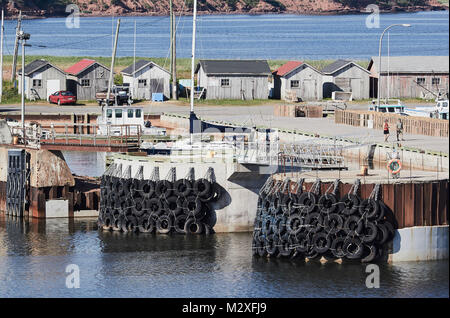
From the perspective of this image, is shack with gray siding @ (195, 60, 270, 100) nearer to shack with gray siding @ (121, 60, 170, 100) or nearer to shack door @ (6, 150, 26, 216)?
shack with gray siding @ (121, 60, 170, 100)

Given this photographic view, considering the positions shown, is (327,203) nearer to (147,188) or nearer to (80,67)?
(147,188)

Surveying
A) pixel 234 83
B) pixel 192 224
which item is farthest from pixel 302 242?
pixel 234 83

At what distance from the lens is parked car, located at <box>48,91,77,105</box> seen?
102 meters

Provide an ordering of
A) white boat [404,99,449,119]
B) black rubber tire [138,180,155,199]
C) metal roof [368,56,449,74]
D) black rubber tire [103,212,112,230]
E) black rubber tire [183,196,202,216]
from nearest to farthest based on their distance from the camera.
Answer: black rubber tire [183,196,202,216]
black rubber tire [138,180,155,199]
black rubber tire [103,212,112,230]
white boat [404,99,449,119]
metal roof [368,56,449,74]

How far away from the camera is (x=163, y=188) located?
5962cm

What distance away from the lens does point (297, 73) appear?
354 ft

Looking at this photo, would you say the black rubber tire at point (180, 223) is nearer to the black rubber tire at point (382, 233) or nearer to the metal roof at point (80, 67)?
the black rubber tire at point (382, 233)

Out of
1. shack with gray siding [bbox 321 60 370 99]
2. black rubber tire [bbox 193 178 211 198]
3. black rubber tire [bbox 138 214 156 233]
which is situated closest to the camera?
black rubber tire [bbox 193 178 211 198]

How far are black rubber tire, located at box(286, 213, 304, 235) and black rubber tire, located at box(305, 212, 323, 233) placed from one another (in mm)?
314

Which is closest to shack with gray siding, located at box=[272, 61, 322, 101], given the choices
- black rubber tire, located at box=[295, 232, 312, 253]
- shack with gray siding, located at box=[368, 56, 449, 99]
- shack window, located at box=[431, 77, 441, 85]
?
shack with gray siding, located at box=[368, 56, 449, 99]
